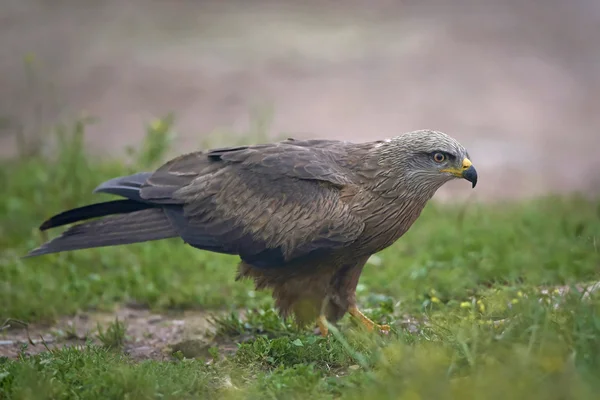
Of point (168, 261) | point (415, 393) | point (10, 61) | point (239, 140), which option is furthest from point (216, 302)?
point (10, 61)

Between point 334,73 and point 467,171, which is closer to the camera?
point 467,171

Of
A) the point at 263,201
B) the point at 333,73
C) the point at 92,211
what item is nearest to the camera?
the point at 263,201

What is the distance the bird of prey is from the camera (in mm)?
5625

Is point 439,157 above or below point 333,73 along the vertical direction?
above

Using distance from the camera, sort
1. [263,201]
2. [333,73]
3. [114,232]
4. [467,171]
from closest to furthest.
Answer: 1. [467,171]
2. [263,201]
3. [114,232]
4. [333,73]

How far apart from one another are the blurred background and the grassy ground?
6.75 feet

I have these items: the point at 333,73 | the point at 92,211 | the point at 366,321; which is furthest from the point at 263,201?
the point at 333,73

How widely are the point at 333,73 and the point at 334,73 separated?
2cm

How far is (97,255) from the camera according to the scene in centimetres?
812

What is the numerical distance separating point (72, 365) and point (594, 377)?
284cm

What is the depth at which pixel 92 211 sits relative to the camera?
20.5 ft

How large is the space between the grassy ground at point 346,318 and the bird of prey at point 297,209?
0.39m

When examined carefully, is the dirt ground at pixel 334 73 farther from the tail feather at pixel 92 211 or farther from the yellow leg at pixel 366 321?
the yellow leg at pixel 366 321

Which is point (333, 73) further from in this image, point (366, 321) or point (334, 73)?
point (366, 321)
